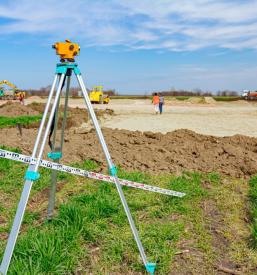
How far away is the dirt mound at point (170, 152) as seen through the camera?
22.9 ft

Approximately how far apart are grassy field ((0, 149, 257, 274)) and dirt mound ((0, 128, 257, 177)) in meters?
0.88

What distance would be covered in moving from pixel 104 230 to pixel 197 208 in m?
1.46

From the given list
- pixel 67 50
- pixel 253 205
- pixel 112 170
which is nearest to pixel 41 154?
pixel 112 170

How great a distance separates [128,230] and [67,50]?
2.19m

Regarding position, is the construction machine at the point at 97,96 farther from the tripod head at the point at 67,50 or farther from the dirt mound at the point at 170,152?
the tripod head at the point at 67,50

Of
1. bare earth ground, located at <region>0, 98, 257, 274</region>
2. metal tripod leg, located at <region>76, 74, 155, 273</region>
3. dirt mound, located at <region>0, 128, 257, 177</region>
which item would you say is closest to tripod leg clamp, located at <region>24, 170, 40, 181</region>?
metal tripod leg, located at <region>76, 74, 155, 273</region>

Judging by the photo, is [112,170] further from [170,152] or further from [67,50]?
[170,152]

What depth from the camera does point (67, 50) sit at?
10.9 feet

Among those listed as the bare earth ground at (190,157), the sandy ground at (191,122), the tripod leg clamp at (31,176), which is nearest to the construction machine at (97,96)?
the sandy ground at (191,122)

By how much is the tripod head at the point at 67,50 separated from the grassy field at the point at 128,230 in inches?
69.4

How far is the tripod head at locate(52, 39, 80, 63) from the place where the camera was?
3277 mm

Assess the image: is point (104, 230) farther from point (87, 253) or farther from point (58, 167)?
point (58, 167)

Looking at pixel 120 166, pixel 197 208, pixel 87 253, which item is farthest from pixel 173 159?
pixel 87 253

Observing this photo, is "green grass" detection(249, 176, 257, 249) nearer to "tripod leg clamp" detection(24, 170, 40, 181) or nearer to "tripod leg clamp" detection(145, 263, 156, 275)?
"tripod leg clamp" detection(145, 263, 156, 275)
